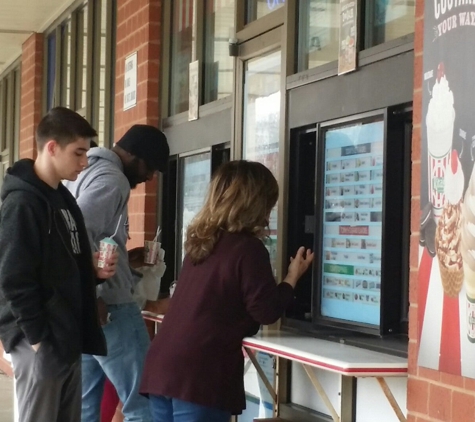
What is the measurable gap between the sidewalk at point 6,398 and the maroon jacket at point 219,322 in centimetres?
372

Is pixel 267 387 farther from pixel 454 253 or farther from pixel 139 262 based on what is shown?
pixel 454 253

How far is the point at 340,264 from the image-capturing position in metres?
3.64

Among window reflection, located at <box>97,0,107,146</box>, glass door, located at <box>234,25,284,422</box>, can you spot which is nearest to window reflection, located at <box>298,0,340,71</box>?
glass door, located at <box>234,25,284,422</box>

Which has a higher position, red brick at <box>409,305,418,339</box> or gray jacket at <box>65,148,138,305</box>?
gray jacket at <box>65,148,138,305</box>

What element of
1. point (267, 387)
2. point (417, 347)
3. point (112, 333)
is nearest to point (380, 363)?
point (417, 347)

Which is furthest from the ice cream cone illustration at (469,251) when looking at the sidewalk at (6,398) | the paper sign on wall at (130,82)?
the sidewalk at (6,398)

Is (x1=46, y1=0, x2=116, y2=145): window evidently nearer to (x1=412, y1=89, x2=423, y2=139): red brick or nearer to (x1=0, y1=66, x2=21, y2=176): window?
(x1=0, y1=66, x2=21, y2=176): window

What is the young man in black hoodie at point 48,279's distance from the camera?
3143mm

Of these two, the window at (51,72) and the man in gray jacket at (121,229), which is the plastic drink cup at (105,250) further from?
the window at (51,72)

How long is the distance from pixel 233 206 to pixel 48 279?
0.69 metres

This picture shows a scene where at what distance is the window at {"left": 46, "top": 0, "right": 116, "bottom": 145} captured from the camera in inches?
256

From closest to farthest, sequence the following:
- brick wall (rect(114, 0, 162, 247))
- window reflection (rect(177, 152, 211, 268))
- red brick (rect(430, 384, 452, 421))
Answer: red brick (rect(430, 384, 452, 421)) < window reflection (rect(177, 152, 211, 268)) < brick wall (rect(114, 0, 162, 247))

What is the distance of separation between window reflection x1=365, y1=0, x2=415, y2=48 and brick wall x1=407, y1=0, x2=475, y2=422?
306 millimetres

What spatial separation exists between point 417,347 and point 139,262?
1.93 meters
